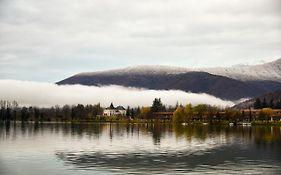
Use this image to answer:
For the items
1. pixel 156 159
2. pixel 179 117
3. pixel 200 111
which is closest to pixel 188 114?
pixel 179 117

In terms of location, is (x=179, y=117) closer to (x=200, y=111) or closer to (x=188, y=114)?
(x=188, y=114)

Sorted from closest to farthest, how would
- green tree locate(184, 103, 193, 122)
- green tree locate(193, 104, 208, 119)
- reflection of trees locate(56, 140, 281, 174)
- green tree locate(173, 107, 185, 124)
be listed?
reflection of trees locate(56, 140, 281, 174), green tree locate(184, 103, 193, 122), green tree locate(173, 107, 185, 124), green tree locate(193, 104, 208, 119)

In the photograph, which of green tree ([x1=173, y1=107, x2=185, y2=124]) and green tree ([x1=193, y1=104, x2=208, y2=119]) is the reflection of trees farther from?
green tree ([x1=193, y1=104, x2=208, y2=119])

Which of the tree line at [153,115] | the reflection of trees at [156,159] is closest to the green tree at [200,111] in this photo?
the tree line at [153,115]

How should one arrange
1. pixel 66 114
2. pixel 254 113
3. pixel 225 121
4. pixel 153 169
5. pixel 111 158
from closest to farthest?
pixel 153 169, pixel 111 158, pixel 225 121, pixel 254 113, pixel 66 114

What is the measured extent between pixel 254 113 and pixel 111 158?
148 m

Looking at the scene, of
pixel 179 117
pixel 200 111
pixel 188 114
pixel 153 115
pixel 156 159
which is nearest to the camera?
pixel 156 159

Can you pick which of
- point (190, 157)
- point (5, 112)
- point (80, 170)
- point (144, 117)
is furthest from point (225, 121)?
point (80, 170)

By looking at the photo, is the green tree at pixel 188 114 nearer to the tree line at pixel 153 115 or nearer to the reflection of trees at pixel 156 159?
the tree line at pixel 153 115

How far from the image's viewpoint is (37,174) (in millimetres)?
26172

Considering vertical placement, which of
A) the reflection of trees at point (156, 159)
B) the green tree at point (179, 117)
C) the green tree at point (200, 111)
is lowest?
the reflection of trees at point (156, 159)

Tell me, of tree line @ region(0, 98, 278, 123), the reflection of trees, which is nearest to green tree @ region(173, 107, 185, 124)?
tree line @ region(0, 98, 278, 123)

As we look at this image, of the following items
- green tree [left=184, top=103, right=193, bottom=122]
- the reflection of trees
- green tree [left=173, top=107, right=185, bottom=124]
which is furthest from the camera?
green tree [left=173, top=107, right=185, bottom=124]

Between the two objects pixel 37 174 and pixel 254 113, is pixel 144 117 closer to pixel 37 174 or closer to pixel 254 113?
pixel 254 113
